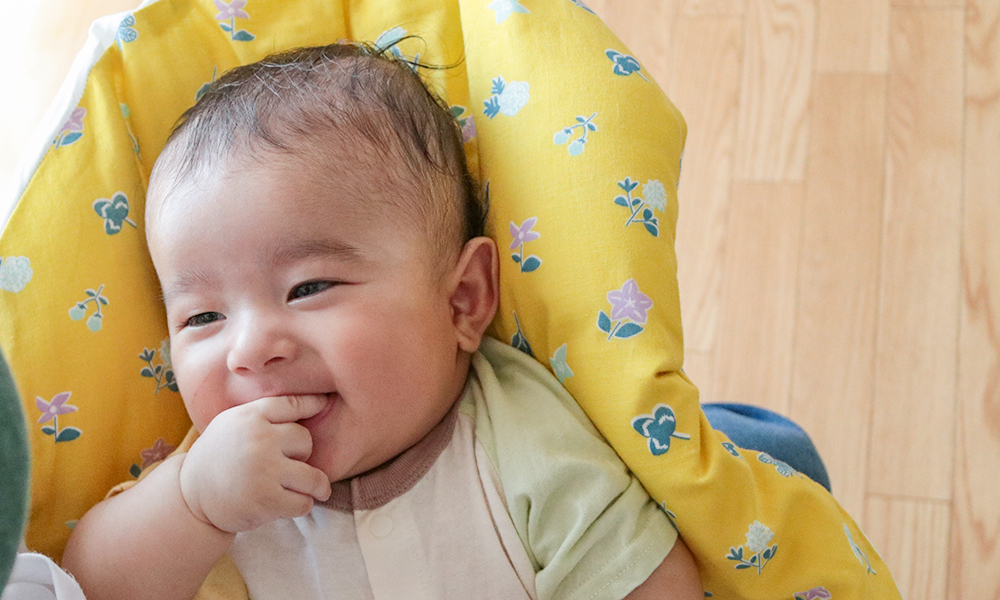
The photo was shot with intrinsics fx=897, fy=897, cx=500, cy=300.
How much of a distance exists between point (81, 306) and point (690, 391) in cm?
57

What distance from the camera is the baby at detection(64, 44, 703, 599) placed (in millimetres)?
755

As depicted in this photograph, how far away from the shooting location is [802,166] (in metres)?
1.62

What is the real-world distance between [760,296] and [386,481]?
92 cm

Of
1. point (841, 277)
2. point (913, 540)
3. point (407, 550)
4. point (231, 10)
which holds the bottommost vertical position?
point (913, 540)

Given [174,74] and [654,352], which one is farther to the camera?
[174,74]

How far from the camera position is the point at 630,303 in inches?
32.3

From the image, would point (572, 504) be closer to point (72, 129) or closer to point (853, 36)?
point (72, 129)

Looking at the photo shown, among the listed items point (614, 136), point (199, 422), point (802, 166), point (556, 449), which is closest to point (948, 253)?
point (802, 166)

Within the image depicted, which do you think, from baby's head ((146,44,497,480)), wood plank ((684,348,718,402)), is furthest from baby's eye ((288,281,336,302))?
wood plank ((684,348,718,402))

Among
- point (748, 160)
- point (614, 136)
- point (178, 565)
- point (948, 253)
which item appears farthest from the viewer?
point (748, 160)

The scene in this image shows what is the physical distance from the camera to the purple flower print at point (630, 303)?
82 centimetres

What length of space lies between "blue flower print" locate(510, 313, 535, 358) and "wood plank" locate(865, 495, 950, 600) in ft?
2.46

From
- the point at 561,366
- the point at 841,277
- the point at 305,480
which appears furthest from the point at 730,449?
the point at 841,277

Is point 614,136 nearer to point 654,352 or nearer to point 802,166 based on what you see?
point 654,352
